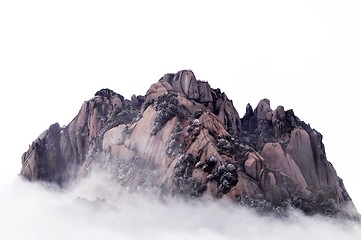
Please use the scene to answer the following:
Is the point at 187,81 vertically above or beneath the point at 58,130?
above

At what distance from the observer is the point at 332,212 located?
385 feet

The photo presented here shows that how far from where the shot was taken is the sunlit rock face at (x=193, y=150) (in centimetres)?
11319

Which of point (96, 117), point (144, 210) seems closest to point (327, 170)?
point (144, 210)

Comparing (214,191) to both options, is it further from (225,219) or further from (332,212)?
(332,212)

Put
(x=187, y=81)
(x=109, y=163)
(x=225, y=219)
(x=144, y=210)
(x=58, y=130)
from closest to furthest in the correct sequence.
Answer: (x=225, y=219), (x=144, y=210), (x=109, y=163), (x=187, y=81), (x=58, y=130)

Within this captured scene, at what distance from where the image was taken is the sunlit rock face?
113188mm

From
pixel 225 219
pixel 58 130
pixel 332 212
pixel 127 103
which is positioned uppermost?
pixel 127 103

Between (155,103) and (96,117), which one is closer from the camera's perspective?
(155,103)

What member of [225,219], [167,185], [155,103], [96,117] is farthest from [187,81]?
[225,219]

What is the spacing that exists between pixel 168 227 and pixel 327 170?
161 feet

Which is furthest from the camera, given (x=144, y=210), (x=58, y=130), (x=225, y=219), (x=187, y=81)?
(x=58, y=130)

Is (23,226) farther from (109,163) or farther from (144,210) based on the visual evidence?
(144,210)

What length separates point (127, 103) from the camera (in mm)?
154750

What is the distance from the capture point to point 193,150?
118 m
